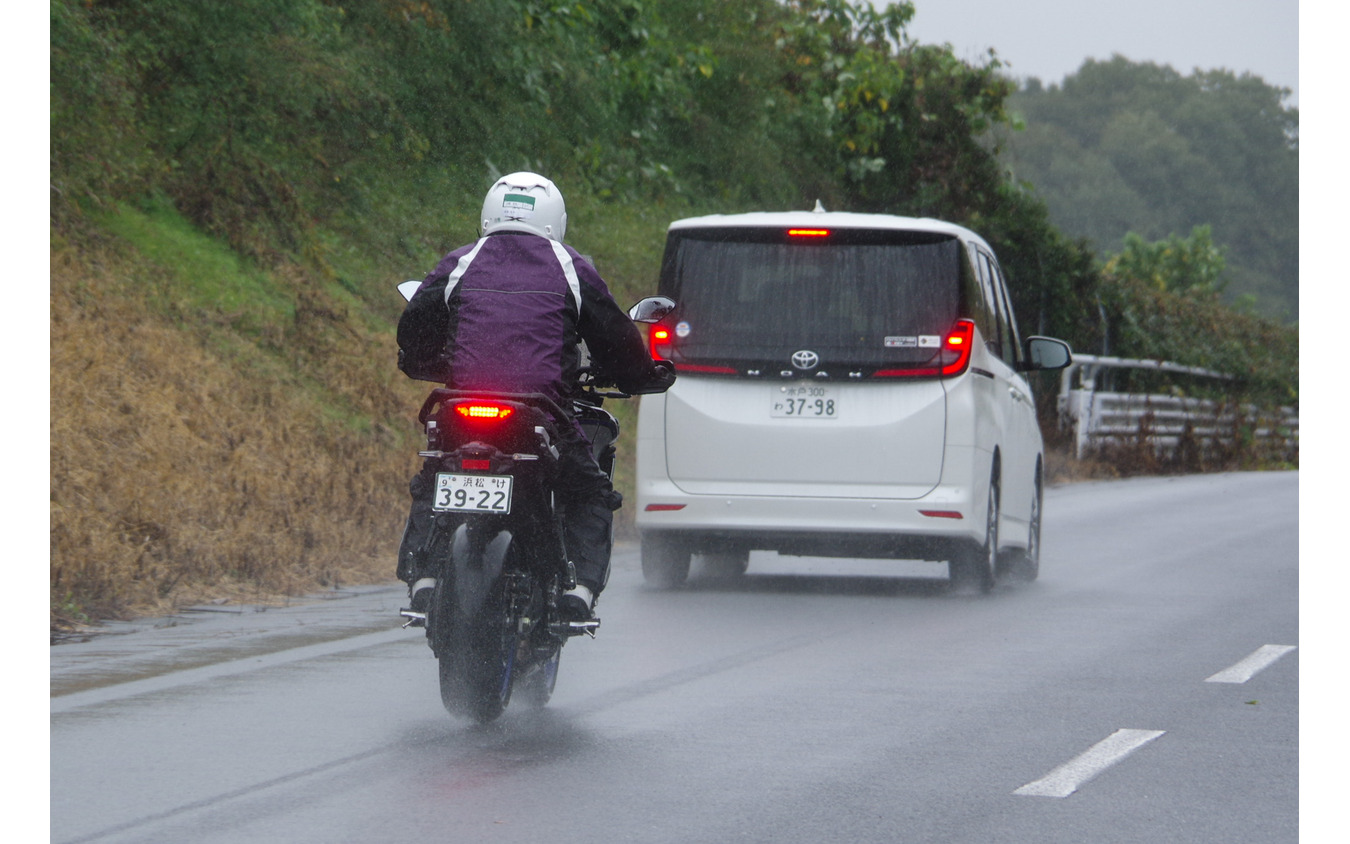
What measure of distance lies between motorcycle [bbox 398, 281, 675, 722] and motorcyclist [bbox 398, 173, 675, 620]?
0.28ft

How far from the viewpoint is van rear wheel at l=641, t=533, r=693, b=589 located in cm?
1170

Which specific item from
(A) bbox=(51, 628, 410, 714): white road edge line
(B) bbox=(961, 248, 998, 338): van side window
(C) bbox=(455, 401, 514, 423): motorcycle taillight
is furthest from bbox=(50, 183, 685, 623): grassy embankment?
(B) bbox=(961, 248, 998, 338): van side window

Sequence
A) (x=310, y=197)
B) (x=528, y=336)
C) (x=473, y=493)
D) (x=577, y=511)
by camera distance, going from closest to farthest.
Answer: (x=473, y=493)
(x=528, y=336)
(x=577, y=511)
(x=310, y=197)

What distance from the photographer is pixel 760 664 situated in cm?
872

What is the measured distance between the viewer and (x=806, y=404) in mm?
11156

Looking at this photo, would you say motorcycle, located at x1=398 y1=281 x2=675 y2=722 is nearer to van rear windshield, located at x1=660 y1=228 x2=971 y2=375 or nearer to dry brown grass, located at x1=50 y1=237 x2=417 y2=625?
dry brown grass, located at x1=50 y1=237 x2=417 y2=625

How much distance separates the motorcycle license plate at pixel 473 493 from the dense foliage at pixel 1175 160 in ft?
30.9

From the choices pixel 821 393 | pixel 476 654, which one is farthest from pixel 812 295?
pixel 476 654

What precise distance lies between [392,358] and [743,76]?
12.6 m

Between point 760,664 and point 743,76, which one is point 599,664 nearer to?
point 760,664

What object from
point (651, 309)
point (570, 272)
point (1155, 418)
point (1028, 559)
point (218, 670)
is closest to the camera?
point (570, 272)

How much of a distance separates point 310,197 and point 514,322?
12.3m

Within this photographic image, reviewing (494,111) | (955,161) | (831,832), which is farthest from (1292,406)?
(831,832)

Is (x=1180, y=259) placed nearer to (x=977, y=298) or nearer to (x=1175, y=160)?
(x=1175, y=160)
